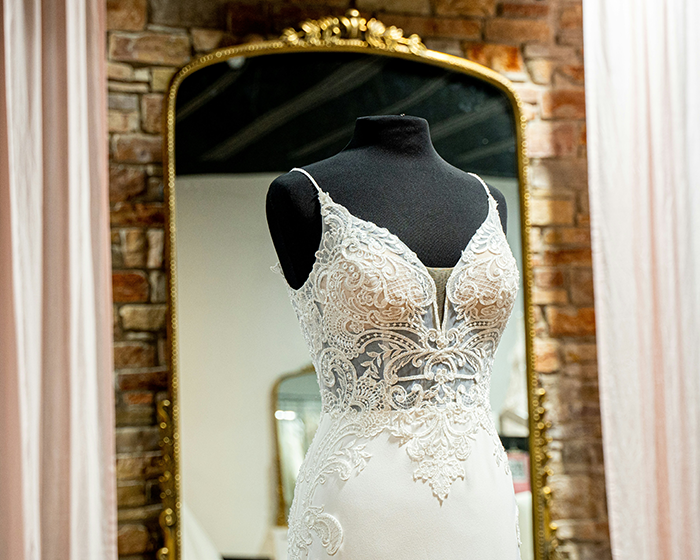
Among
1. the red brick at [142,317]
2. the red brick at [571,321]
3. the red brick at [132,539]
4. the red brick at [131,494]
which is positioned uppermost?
the red brick at [142,317]

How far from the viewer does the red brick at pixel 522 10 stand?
2.50 m

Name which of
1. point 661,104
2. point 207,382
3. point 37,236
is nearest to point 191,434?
point 207,382

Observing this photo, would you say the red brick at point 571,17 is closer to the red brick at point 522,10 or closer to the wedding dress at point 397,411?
the red brick at point 522,10

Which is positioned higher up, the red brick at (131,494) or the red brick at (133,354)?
the red brick at (133,354)

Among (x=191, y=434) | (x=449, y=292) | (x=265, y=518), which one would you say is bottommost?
(x=265, y=518)

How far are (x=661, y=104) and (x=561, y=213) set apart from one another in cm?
44

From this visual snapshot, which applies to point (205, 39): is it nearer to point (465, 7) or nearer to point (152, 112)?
point (152, 112)

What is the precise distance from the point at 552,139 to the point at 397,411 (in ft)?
5.04

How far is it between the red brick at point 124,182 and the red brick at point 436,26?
2.95ft

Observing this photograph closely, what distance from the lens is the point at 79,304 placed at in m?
2.00

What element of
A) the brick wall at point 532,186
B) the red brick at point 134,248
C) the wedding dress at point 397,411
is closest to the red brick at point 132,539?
the brick wall at point 532,186

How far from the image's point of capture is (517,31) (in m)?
2.50

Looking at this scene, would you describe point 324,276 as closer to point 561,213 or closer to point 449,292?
point 449,292

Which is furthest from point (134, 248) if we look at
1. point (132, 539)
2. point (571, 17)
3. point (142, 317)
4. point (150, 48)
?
point (571, 17)
